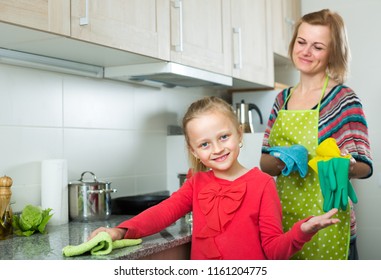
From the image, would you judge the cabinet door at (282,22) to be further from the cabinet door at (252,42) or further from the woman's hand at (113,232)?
the woman's hand at (113,232)

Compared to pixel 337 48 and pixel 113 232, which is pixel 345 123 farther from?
pixel 113 232

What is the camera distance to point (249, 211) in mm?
1215

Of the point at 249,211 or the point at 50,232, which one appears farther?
the point at 50,232

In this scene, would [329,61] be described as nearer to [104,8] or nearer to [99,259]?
[104,8]

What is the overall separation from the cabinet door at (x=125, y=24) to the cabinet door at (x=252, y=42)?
0.47 meters

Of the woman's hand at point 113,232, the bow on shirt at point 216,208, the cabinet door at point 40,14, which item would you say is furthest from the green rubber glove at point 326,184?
the cabinet door at point 40,14

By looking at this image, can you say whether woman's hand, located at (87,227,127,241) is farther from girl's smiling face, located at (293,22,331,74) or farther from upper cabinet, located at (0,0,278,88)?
girl's smiling face, located at (293,22,331,74)

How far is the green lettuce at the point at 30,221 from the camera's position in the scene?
1.34 m

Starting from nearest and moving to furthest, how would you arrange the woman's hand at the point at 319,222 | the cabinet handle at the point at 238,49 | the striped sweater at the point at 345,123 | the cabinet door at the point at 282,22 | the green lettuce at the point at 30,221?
1. the woman's hand at the point at 319,222
2. the green lettuce at the point at 30,221
3. the striped sweater at the point at 345,123
4. the cabinet handle at the point at 238,49
5. the cabinet door at the point at 282,22

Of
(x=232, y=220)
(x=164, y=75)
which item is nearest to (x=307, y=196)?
(x=232, y=220)

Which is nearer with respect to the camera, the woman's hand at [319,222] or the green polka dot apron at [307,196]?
the woman's hand at [319,222]

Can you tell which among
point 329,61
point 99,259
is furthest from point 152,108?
point 99,259

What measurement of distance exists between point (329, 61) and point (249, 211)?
608mm

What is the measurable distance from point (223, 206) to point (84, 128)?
0.68 meters
